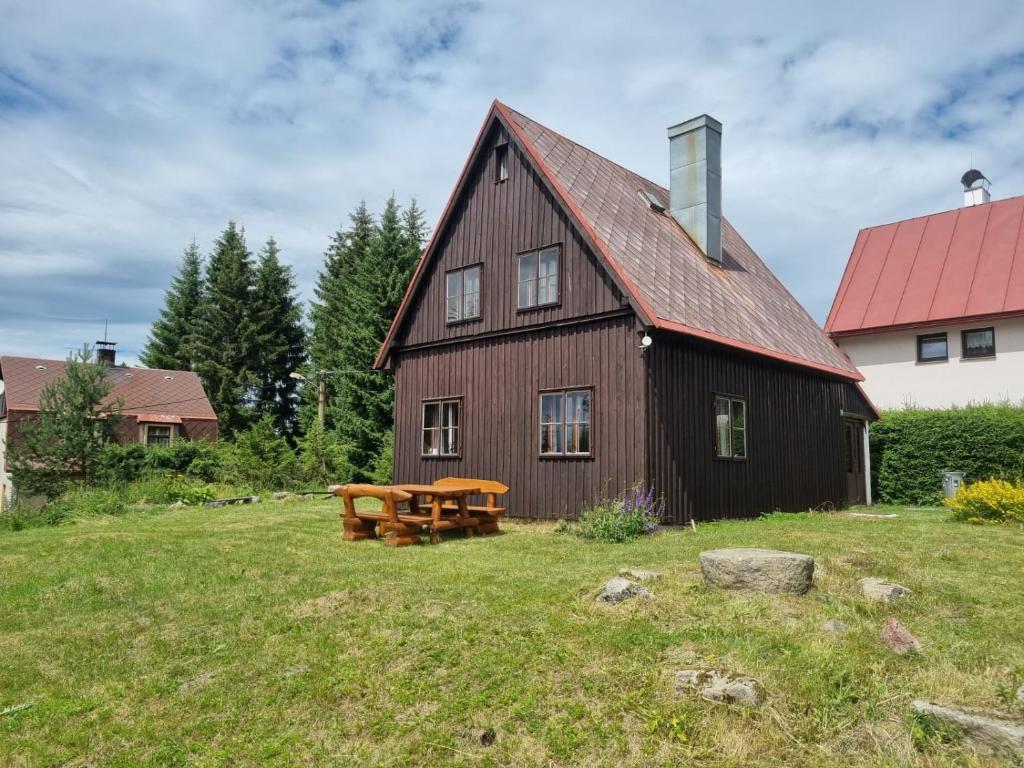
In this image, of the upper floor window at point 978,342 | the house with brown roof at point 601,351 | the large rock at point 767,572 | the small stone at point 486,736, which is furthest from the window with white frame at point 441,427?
the upper floor window at point 978,342

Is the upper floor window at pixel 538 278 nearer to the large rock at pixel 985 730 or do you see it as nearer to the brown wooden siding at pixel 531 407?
the brown wooden siding at pixel 531 407

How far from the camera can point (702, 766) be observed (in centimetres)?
430

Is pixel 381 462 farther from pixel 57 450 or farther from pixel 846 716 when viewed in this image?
pixel 846 716

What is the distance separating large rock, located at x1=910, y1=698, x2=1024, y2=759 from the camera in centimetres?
401

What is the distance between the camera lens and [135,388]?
36.2 m

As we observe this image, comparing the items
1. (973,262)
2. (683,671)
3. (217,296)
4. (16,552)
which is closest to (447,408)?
(16,552)

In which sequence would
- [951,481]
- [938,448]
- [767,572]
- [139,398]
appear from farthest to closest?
1. [139,398]
2. [938,448]
3. [951,481]
4. [767,572]

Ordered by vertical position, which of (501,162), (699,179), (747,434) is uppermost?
(699,179)

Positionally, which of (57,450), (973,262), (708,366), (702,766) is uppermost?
(973,262)

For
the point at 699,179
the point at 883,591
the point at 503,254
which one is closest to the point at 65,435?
the point at 503,254

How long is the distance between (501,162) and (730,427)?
265 inches

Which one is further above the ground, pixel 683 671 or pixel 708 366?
pixel 708 366

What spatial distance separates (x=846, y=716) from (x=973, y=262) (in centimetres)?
2300

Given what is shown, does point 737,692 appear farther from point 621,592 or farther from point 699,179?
point 699,179
